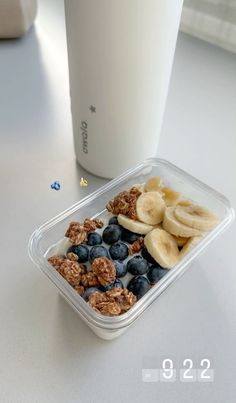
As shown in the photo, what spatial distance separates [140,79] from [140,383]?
33 centimetres

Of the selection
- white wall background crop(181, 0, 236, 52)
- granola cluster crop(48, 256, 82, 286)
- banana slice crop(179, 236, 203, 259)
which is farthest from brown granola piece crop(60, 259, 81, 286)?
white wall background crop(181, 0, 236, 52)

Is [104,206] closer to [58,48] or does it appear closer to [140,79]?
[140,79]

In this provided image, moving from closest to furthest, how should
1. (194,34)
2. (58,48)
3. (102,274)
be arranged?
(102,274), (58,48), (194,34)

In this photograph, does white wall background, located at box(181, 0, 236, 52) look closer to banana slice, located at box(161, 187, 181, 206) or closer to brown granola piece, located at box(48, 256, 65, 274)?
banana slice, located at box(161, 187, 181, 206)

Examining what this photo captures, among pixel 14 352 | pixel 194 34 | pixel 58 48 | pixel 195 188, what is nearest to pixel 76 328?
pixel 14 352

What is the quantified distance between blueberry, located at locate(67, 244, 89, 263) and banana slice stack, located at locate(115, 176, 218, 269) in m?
0.05

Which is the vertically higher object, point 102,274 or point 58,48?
point 102,274

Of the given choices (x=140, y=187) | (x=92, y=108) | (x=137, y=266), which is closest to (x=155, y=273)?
(x=137, y=266)

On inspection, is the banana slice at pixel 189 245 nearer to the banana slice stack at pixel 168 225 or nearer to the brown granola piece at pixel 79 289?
the banana slice stack at pixel 168 225

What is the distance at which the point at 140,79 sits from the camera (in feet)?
1.42

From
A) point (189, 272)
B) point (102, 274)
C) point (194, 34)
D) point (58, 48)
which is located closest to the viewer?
point (102, 274)

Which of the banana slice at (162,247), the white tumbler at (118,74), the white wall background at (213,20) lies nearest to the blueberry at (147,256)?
the banana slice at (162,247)

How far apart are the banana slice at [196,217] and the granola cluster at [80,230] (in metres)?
0.09

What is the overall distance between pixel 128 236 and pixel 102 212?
6 centimetres
